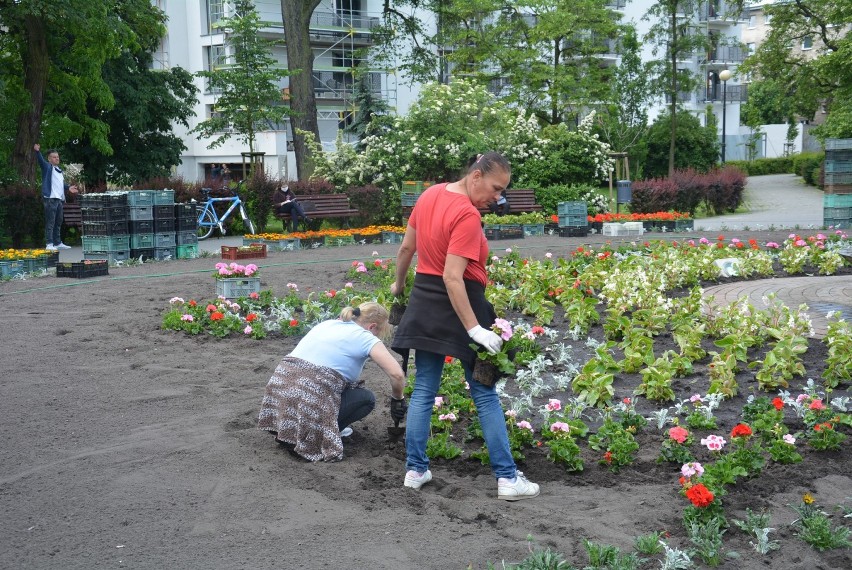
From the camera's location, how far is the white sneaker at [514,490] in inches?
183

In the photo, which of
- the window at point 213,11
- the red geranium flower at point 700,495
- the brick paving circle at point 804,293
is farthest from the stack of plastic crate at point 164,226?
the window at point 213,11

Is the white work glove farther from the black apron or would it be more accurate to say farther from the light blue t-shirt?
the light blue t-shirt

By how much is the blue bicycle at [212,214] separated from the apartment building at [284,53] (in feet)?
81.6

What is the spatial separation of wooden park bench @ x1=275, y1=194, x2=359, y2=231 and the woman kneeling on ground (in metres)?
15.2

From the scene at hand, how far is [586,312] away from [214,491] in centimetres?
454

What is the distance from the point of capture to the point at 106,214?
50.0ft

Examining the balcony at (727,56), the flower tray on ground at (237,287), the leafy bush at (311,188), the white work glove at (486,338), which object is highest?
the balcony at (727,56)

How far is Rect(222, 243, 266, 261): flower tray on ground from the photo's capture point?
47.3ft

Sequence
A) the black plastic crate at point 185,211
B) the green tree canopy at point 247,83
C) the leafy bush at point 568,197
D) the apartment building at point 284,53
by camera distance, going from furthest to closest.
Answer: the apartment building at point 284,53
the green tree canopy at point 247,83
the leafy bush at point 568,197
the black plastic crate at point 185,211

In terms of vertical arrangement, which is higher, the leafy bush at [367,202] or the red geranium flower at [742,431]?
the leafy bush at [367,202]

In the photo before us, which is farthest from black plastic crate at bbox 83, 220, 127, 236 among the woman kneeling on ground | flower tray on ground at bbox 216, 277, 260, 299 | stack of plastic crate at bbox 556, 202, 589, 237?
the woman kneeling on ground

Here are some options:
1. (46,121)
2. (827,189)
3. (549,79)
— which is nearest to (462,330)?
(827,189)

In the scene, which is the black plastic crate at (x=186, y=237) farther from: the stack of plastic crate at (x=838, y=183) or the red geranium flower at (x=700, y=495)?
the red geranium flower at (x=700, y=495)

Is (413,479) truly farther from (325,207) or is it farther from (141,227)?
(325,207)
